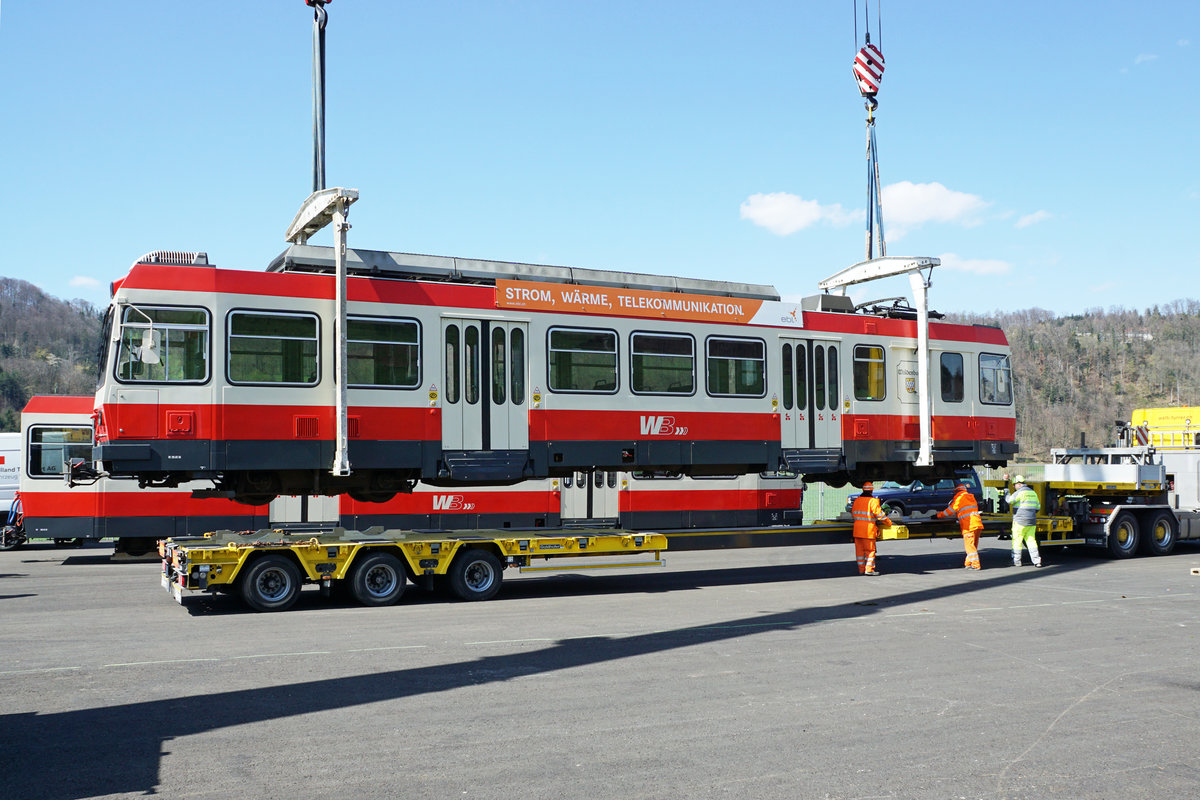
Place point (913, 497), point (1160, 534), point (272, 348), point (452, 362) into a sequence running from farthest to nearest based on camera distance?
point (913, 497), point (1160, 534), point (452, 362), point (272, 348)

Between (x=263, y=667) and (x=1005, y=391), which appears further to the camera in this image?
(x=1005, y=391)

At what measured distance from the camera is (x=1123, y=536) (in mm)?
20203

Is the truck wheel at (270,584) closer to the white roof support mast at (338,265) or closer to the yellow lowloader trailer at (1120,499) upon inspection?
the white roof support mast at (338,265)

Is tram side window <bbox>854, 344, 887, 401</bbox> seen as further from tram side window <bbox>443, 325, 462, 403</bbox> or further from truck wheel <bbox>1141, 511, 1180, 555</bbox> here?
truck wheel <bbox>1141, 511, 1180, 555</bbox>

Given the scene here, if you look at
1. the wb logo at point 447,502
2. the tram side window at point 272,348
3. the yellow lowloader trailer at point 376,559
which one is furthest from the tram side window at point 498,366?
the wb logo at point 447,502

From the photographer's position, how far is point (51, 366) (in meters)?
119

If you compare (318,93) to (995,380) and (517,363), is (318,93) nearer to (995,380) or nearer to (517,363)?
(517,363)

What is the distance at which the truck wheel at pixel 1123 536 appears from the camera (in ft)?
65.7

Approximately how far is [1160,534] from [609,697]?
1721 cm

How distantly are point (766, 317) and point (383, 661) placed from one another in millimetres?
9470

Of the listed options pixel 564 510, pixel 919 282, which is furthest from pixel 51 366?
pixel 919 282

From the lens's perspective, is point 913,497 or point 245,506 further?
point 913,497

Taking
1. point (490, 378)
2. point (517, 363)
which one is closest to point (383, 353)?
point (490, 378)

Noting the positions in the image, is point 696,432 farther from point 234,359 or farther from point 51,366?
point 51,366
